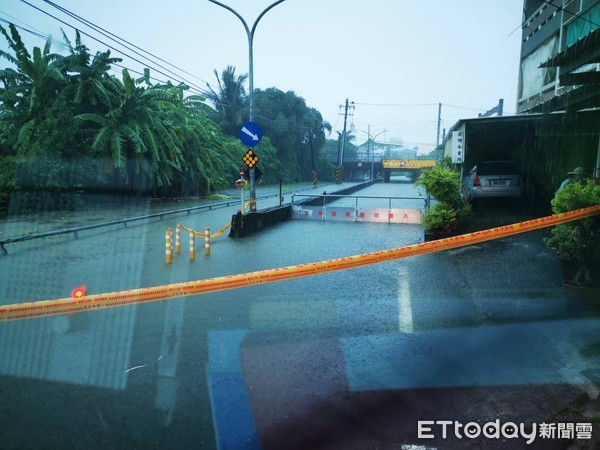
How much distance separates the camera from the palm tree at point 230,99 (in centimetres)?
4781

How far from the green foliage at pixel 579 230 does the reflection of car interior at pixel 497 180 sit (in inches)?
307

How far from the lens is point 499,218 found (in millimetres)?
12625

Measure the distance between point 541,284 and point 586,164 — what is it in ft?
40.9

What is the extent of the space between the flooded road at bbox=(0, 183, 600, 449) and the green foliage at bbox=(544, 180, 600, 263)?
66cm

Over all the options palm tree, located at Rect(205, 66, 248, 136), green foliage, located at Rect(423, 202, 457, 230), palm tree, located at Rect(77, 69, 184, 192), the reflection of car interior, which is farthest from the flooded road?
palm tree, located at Rect(205, 66, 248, 136)

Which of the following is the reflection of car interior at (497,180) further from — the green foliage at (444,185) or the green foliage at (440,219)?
the green foliage at (440,219)

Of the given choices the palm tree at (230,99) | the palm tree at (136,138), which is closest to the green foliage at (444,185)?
the palm tree at (136,138)

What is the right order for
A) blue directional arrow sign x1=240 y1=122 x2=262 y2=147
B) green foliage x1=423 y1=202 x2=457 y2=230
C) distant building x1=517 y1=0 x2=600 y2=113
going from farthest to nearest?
blue directional arrow sign x1=240 y1=122 x2=262 y2=147 → green foliage x1=423 y1=202 x2=457 y2=230 → distant building x1=517 y1=0 x2=600 y2=113

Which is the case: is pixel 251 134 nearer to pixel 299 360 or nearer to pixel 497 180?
pixel 497 180

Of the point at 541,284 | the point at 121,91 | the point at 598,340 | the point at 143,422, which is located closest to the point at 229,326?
the point at 143,422

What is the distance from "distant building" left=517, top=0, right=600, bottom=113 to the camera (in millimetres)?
7664

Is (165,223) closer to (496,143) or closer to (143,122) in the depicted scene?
(143,122)

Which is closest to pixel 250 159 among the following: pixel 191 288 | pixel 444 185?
pixel 444 185

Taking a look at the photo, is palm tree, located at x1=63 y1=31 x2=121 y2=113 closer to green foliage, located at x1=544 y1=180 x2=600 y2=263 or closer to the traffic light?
the traffic light
